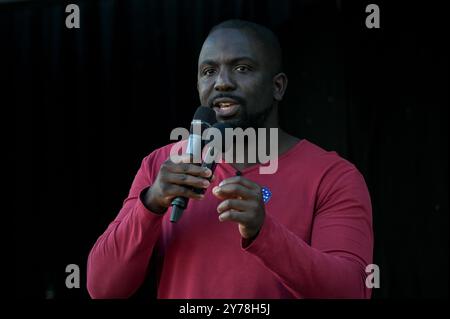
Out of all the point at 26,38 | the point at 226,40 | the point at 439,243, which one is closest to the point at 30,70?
the point at 26,38

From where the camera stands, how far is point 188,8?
3.68 m

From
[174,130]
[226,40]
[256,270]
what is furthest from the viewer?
[174,130]

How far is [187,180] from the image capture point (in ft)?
4.67

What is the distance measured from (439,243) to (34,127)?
238cm

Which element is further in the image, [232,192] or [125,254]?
[125,254]

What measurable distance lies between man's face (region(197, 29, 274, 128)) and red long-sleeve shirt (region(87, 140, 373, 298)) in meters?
0.16

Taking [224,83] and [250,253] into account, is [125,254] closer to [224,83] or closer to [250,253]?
[250,253]

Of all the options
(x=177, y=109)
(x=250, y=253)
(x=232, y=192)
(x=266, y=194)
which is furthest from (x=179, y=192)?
(x=177, y=109)

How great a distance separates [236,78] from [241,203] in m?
0.54

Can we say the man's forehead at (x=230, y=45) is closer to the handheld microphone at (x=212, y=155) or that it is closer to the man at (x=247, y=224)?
the man at (x=247, y=224)

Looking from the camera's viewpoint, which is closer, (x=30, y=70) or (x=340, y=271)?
(x=340, y=271)

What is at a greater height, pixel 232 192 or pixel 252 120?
pixel 252 120

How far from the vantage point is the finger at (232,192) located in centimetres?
137
